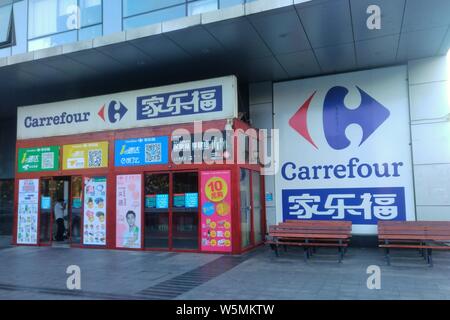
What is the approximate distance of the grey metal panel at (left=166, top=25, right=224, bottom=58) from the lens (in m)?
8.83

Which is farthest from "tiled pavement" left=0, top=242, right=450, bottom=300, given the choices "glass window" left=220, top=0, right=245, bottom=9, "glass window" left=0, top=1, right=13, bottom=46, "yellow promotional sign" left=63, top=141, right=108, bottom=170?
"glass window" left=0, top=1, right=13, bottom=46

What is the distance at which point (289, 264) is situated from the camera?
8531 mm

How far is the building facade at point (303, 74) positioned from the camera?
8.92 meters

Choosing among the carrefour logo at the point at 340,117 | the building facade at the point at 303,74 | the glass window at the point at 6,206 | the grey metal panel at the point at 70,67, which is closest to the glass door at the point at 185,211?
the building facade at the point at 303,74

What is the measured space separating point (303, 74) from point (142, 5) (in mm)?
4716

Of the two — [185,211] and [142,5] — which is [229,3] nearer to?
[142,5]

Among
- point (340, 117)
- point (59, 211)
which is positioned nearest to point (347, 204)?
point (340, 117)

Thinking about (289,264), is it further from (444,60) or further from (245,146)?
(444,60)

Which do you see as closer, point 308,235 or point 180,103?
point 308,235

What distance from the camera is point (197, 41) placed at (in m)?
9.33

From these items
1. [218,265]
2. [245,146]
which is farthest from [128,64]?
[218,265]

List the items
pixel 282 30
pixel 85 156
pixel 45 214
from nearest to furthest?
1. pixel 282 30
2. pixel 85 156
3. pixel 45 214

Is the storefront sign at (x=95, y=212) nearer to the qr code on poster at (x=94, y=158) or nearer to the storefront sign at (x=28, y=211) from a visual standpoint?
the qr code on poster at (x=94, y=158)
